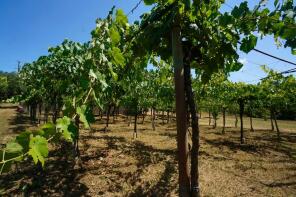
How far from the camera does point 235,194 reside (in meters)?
10.4

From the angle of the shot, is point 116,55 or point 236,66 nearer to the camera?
point 116,55

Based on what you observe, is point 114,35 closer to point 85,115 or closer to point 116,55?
point 116,55

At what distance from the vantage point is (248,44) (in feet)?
12.1

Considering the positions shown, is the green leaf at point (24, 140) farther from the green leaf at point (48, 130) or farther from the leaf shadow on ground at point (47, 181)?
the leaf shadow on ground at point (47, 181)

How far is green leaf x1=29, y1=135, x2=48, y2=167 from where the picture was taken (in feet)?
5.68

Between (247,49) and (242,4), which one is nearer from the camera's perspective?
(242,4)

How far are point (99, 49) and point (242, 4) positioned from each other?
62.2 inches

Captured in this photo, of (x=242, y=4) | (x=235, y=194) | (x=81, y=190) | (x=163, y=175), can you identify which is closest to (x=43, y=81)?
(x=81, y=190)

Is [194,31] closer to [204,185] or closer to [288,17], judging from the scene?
[288,17]

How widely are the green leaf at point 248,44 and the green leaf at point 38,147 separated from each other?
Result: 2.75m

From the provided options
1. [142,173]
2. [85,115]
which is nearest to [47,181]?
[142,173]

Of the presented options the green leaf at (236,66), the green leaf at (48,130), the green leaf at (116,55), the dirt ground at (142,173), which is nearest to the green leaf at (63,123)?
the green leaf at (48,130)

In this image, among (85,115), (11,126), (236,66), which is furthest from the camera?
(11,126)

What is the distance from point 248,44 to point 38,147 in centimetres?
282
